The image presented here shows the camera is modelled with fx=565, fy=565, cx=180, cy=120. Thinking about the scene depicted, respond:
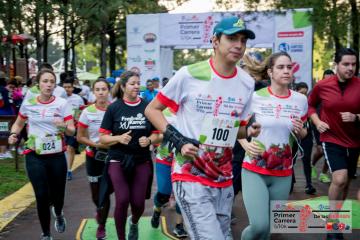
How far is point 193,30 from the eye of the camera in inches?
840

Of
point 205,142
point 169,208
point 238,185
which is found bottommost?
point 169,208

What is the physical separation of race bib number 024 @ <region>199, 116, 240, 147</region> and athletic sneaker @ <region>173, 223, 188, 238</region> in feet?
9.75

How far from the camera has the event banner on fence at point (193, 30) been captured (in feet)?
67.7

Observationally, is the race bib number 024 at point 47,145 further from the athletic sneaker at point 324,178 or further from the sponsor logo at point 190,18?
the sponsor logo at point 190,18

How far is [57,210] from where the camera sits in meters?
6.78

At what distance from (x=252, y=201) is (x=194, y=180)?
1238mm

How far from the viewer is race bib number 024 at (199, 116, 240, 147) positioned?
386cm

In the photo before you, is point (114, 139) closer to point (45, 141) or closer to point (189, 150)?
point (45, 141)

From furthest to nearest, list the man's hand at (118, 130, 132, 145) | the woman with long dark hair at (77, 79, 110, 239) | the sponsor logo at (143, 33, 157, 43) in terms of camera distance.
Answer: the sponsor logo at (143, 33, 157, 43)
the woman with long dark hair at (77, 79, 110, 239)
the man's hand at (118, 130, 132, 145)

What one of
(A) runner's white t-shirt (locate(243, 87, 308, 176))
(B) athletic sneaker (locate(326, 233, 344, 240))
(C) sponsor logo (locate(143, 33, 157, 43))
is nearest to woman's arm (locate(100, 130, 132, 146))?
(A) runner's white t-shirt (locate(243, 87, 308, 176))

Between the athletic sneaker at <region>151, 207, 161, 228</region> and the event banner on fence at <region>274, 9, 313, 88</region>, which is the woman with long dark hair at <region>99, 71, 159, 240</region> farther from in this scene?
the event banner on fence at <region>274, 9, 313, 88</region>

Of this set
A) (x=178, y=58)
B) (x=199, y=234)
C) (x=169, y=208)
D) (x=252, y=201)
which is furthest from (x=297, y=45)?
(x=178, y=58)

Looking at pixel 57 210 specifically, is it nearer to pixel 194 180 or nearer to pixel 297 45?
pixel 194 180

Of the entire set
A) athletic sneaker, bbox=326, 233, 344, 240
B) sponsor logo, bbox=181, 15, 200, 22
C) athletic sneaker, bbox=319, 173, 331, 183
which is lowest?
athletic sneaker, bbox=319, 173, 331, 183
